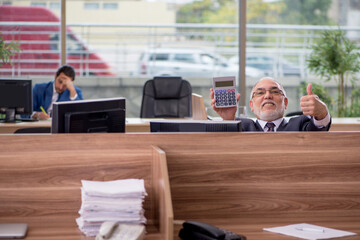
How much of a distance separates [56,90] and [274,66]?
272cm

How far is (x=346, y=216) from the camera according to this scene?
2.42m

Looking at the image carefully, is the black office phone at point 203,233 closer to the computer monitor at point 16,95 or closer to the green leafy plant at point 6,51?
the computer monitor at point 16,95

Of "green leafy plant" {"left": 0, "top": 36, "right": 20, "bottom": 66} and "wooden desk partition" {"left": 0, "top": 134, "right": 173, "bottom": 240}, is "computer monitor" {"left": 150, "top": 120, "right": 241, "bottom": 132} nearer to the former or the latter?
"wooden desk partition" {"left": 0, "top": 134, "right": 173, "bottom": 240}

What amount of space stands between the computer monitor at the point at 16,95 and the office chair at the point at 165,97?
3.69 ft

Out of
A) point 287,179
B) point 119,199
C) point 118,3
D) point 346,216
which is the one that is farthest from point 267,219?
point 118,3

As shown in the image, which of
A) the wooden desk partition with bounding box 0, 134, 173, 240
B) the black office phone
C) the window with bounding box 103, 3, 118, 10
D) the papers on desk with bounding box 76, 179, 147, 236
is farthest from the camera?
the window with bounding box 103, 3, 118, 10

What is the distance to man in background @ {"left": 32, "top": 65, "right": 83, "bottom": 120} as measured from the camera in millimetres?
5922

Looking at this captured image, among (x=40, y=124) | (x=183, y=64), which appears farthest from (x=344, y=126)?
(x=40, y=124)

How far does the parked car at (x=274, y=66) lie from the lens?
7.10 metres

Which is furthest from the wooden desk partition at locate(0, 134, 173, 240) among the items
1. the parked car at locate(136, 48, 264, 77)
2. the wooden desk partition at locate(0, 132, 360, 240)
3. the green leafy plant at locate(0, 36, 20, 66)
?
the parked car at locate(136, 48, 264, 77)

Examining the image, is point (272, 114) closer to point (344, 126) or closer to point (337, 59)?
point (344, 126)

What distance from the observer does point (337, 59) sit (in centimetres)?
654

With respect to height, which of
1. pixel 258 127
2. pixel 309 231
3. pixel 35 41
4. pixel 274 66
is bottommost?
pixel 309 231

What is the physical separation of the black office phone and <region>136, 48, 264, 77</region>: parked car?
5077 mm
